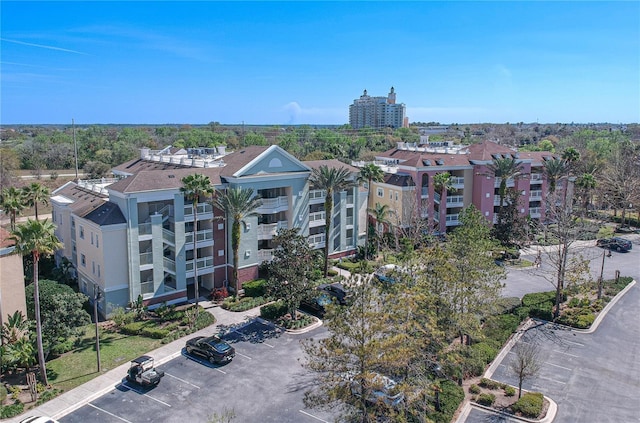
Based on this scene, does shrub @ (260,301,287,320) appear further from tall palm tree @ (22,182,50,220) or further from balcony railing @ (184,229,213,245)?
tall palm tree @ (22,182,50,220)

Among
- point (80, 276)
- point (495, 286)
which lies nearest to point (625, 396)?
point (495, 286)

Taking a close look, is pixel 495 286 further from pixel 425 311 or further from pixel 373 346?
pixel 373 346

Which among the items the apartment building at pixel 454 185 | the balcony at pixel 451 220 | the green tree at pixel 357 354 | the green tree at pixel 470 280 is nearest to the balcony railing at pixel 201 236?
the green tree at pixel 470 280

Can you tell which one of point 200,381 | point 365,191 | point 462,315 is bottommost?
point 200,381

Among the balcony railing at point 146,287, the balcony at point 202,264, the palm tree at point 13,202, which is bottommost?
the balcony railing at point 146,287

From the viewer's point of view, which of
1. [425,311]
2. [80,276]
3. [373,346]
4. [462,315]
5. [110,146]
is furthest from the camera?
[110,146]

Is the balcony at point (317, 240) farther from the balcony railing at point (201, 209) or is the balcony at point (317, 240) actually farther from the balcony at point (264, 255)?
the balcony railing at point (201, 209)

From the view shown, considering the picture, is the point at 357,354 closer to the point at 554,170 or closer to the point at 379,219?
the point at 379,219

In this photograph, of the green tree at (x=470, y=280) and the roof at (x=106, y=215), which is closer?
the green tree at (x=470, y=280)
